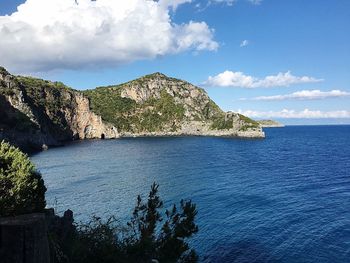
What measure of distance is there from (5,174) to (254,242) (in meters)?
28.3

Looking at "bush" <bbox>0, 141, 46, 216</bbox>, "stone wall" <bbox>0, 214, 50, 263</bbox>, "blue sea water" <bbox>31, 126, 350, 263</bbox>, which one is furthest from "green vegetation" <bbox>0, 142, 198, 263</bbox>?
"stone wall" <bbox>0, 214, 50, 263</bbox>

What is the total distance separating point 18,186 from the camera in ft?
109

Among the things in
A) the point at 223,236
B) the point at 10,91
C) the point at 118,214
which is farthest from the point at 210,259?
the point at 10,91

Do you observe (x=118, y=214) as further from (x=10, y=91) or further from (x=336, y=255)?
(x=10, y=91)

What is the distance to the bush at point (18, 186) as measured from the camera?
31.7m

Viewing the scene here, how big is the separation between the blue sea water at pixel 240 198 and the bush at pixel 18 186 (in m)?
9.25

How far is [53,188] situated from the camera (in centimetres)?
7588

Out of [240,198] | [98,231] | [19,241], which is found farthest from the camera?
[240,198]

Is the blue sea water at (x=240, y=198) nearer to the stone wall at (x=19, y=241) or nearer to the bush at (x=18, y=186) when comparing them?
the bush at (x=18, y=186)

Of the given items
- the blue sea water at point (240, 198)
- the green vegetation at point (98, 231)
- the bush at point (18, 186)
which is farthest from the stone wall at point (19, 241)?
the blue sea water at point (240, 198)

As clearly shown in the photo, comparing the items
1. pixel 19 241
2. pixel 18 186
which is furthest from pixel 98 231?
pixel 19 241

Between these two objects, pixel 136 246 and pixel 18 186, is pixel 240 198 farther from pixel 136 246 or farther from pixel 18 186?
pixel 136 246

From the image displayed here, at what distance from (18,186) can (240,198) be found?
136ft

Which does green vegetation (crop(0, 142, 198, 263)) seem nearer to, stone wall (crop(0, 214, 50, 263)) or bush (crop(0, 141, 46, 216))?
bush (crop(0, 141, 46, 216))
